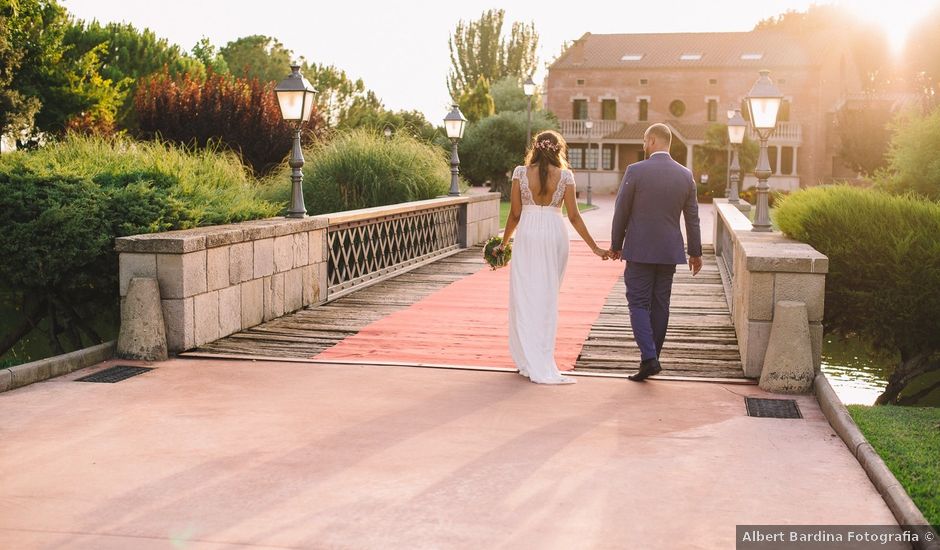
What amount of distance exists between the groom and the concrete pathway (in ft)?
1.56

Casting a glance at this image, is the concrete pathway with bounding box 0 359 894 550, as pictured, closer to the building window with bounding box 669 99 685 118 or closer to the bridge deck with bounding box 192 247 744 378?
the bridge deck with bounding box 192 247 744 378

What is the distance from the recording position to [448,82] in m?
73.2

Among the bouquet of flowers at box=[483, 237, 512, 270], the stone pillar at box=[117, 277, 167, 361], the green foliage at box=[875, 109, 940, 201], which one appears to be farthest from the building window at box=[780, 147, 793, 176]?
the stone pillar at box=[117, 277, 167, 361]

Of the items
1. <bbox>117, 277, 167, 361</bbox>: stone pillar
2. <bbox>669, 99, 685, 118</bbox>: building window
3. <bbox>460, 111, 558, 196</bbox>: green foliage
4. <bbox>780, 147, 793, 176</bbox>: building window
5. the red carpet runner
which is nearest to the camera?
<bbox>117, 277, 167, 361</bbox>: stone pillar

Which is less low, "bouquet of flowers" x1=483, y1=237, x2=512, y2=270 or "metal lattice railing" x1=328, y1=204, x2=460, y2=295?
"bouquet of flowers" x1=483, y1=237, x2=512, y2=270

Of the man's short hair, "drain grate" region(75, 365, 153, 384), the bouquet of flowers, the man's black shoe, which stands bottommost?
"drain grate" region(75, 365, 153, 384)

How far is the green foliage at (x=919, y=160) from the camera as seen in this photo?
1839 centimetres

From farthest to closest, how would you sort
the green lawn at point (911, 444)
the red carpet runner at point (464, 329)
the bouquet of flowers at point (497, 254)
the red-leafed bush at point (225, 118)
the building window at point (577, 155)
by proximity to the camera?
1. the building window at point (577, 155)
2. the red-leafed bush at point (225, 118)
3. the red carpet runner at point (464, 329)
4. the bouquet of flowers at point (497, 254)
5. the green lawn at point (911, 444)

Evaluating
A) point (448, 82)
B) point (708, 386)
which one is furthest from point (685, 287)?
point (448, 82)

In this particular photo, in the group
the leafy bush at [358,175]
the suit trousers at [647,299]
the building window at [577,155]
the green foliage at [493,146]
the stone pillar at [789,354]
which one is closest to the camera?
the stone pillar at [789,354]

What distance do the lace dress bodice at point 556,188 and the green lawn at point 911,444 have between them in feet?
8.17

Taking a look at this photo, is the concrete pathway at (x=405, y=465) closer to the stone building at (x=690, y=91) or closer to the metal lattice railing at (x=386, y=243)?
the metal lattice railing at (x=386, y=243)

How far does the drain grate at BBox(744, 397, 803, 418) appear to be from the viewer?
6746mm

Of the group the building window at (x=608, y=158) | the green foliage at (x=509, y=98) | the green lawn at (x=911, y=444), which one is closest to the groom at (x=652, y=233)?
the green lawn at (x=911, y=444)
